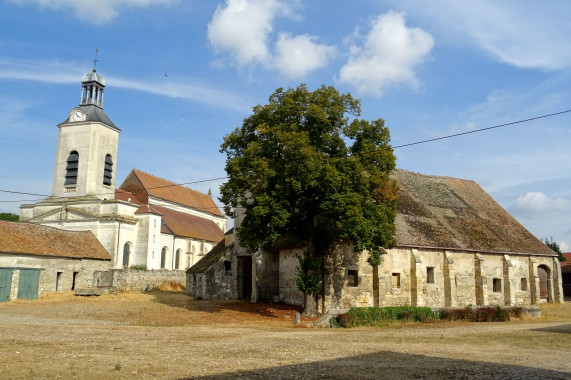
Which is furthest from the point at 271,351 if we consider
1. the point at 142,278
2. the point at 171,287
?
the point at 171,287

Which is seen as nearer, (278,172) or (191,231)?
(278,172)

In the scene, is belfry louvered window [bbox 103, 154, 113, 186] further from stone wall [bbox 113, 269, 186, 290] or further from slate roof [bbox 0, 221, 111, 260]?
stone wall [bbox 113, 269, 186, 290]

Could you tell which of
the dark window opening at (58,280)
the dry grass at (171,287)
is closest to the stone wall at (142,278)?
the dry grass at (171,287)

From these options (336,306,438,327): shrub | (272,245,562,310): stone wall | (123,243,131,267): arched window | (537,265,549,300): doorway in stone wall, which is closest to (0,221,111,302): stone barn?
(123,243,131,267): arched window

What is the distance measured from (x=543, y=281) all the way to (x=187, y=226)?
3890 centimetres

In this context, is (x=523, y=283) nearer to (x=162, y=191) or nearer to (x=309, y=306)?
(x=309, y=306)

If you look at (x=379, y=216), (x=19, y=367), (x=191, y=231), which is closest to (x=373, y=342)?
(x=379, y=216)

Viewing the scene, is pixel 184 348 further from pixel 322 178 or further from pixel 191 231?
pixel 191 231

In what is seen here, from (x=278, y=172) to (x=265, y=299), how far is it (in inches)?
458

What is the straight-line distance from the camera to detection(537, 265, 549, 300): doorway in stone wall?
117ft

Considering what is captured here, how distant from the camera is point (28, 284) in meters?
33.4

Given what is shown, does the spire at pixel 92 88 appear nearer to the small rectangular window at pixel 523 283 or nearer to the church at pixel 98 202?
the church at pixel 98 202

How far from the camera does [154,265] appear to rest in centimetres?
4862

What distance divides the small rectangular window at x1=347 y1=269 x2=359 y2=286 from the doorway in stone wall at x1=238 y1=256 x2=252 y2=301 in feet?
27.3
